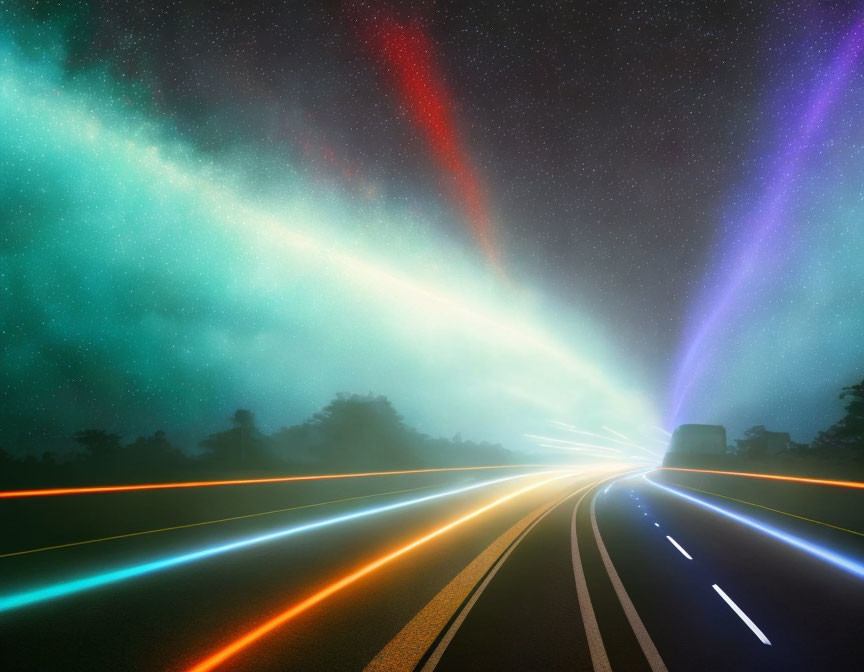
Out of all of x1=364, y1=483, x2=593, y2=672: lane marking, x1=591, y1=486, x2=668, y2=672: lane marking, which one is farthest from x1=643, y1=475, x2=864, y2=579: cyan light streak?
x1=364, y1=483, x2=593, y2=672: lane marking

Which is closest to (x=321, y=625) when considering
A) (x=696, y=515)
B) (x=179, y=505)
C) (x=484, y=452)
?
(x=179, y=505)

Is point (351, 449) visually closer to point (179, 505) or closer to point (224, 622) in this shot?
point (179, 505)

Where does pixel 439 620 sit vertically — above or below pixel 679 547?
below

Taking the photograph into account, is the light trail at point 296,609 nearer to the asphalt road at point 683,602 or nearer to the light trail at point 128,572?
the asphalt road at point 683,602

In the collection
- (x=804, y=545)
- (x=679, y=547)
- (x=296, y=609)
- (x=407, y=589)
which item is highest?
(x=804, y=545)

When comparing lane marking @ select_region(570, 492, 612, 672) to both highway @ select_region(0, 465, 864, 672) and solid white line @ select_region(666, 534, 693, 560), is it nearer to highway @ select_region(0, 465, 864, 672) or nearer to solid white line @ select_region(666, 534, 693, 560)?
highway @ select_region(0, 465, 864, 672)

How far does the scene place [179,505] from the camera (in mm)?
13617

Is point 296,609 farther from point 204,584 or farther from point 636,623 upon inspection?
point 636,623

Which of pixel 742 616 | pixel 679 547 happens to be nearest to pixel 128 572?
pixel 742 616

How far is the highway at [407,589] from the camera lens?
595 centimetres

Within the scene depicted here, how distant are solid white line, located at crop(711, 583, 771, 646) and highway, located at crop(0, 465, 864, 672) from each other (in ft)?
0.10

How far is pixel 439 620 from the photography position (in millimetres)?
7129

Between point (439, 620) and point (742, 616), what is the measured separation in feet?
11.8

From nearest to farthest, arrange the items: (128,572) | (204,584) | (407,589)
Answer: (407,589), (204,584), (128,572)
